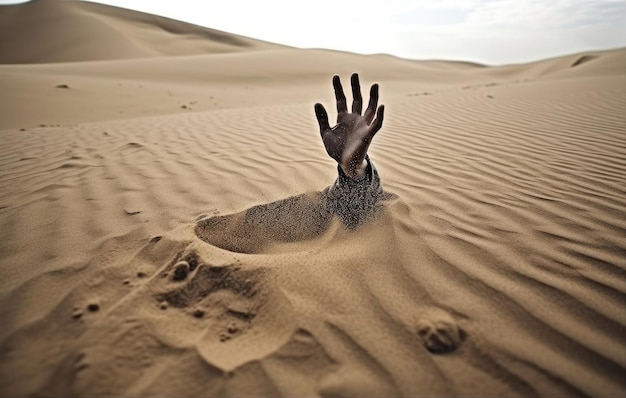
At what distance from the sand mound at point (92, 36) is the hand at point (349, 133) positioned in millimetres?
29624

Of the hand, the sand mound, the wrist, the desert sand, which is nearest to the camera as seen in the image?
the desert sand

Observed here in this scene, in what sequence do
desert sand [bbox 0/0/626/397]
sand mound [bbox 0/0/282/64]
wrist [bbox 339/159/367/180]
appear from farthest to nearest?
sand mound [bbox 0/0/282/64]
wrist [bbox 339/159/367/180]
desert sand [bbox 0/0/626/397]

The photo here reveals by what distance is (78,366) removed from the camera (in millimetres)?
1242

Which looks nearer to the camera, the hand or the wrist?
the hand

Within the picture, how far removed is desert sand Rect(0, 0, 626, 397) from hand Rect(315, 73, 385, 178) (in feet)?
1.33

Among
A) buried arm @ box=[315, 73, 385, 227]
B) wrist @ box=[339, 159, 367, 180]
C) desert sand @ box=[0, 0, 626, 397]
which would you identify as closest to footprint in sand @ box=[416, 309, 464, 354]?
desert sand @ box=[0, 0, 626, 397]

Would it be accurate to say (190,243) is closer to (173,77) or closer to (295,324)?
(295,324)

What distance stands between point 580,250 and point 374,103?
137 centimetres

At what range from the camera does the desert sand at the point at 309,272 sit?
1.22 m

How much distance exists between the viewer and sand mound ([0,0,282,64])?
84.6 ft

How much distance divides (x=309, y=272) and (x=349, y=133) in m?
0.86

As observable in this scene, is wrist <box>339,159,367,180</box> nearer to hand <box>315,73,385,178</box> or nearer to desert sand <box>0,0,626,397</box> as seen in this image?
hand <box>315,73,385,178</box>

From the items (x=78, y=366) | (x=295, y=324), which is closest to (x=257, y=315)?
(x=295, y=324)

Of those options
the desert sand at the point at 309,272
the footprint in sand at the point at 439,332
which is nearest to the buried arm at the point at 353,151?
the desert sand at the point at 309,272
